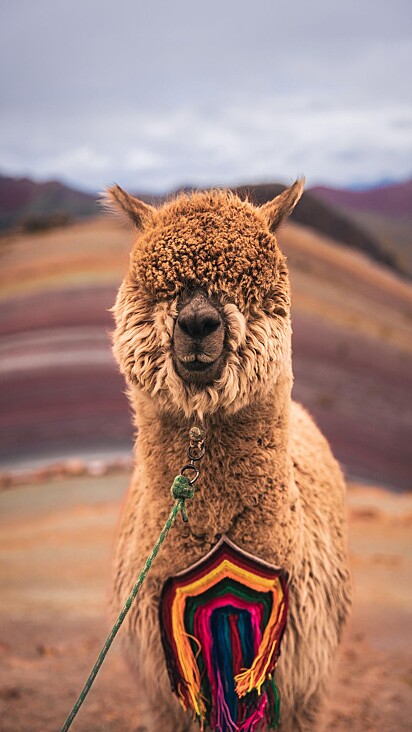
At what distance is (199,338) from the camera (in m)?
1.92

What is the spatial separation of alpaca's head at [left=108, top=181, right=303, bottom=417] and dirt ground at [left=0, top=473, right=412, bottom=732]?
1.39 m


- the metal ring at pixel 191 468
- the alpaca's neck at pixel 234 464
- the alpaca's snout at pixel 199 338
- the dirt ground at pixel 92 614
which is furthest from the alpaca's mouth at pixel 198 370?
the dirt ground at pixel 92 614

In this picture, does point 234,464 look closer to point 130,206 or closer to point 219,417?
point 219,417

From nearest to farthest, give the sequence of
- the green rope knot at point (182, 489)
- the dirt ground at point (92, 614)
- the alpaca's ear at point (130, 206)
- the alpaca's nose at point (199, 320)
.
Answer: the alpaca's nose at point (199, 320) < the green rope knot at point (182, 489) < the alpaca's ear at point (130, 206) < the dirt ground at point (92, 614)

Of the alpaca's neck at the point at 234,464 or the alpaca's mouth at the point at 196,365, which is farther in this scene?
the alpaca's neck at the point at 234,464

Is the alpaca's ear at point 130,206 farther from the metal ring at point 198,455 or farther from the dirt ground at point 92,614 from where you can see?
the dirt ground at point 92,614

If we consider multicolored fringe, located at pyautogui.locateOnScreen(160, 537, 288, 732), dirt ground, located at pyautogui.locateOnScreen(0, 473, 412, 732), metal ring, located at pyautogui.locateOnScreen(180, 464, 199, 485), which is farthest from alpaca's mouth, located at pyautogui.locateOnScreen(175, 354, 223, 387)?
dirt ground, located at pyautogui.locateOnScreen(0, 473, 412, 732)

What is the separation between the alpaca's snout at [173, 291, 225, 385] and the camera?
6.25ft

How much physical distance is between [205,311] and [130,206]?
573mm

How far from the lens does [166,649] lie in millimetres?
2365

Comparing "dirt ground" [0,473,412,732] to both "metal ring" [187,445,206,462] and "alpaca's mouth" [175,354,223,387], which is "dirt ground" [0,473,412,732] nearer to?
"metal ring" [187,445,206,462]

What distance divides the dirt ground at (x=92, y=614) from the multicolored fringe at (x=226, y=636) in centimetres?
58

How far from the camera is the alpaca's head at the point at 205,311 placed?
77.6 inches

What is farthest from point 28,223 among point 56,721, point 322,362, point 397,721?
point 397,721
